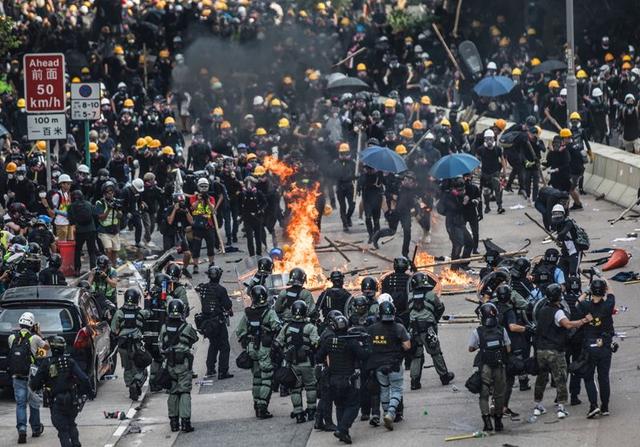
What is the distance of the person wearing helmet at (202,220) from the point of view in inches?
1116

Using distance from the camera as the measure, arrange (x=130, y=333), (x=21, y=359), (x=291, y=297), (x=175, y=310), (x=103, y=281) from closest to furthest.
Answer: (x=21, y=359) → (x=175, y=310) → (x=291, y=297) → (x=130, y=333) → (x=103, y=281)

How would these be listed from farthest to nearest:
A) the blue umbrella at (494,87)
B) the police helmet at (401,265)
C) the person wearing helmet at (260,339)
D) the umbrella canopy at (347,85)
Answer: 1. the umbrella canopy at (347,85)
2. the blue umbrella at (494,87)
3. the police helmet at (401,265)
4. the person wearing helmet at (260,339)

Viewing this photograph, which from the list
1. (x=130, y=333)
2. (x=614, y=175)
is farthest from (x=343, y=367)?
(x=614, y=175)

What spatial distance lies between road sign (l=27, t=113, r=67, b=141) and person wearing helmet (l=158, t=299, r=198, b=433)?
7.84 metres

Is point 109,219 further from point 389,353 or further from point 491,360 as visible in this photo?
point 491,360

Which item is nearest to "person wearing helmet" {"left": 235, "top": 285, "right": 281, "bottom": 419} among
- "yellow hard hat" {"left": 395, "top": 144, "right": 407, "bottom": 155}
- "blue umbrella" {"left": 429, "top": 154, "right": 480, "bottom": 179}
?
"blue umbrella" {"left": 429, "top": 154, "right": 480, "bottom": 179}

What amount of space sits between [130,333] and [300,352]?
250 centimetres

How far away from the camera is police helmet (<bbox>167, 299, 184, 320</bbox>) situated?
63.7 feet

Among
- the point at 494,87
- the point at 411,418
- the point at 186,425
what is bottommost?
the point at 186,425

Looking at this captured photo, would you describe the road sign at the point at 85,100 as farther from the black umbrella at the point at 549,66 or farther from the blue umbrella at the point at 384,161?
the black umbrella at the point at 549,66

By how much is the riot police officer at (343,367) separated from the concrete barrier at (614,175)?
13.7 meters

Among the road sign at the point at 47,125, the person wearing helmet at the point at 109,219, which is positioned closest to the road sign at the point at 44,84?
the road sign at the point at 47,125

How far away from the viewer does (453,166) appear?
26906 mm

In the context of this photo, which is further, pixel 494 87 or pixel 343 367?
pixel 494 87
